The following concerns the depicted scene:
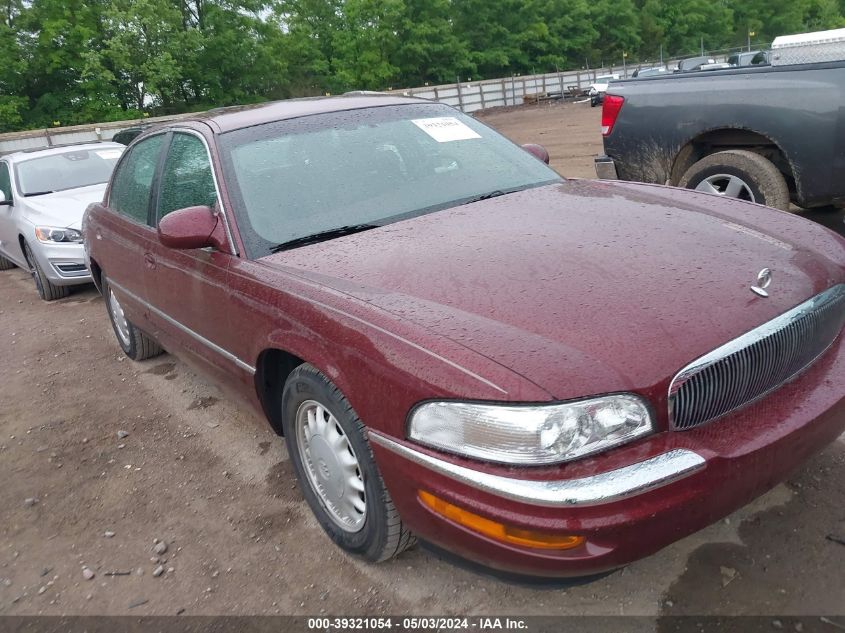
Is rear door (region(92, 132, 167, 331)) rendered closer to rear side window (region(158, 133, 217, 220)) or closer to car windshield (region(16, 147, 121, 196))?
rear side window (region(158, 133, 217, 220))

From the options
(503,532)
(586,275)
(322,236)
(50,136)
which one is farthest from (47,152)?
Result: (50,136)

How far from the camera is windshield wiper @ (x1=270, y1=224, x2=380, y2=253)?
2736 mm

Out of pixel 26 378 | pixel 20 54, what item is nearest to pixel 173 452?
pixel 26 378

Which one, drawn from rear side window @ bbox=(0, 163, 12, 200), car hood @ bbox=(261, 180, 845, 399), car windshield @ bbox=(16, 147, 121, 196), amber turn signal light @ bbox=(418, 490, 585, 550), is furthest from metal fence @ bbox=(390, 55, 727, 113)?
amber turn signal light @ bbox=(418, 490, 585, 550)

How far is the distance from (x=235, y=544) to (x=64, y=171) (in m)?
6.44

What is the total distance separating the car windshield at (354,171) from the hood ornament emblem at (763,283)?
131cm

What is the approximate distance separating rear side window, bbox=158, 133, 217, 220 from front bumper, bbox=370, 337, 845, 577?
5.35 ft

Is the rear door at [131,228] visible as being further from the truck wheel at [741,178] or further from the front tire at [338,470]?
the truck wheel at [741,178]

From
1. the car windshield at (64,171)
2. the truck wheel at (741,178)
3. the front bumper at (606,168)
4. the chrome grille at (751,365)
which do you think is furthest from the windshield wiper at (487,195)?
the car windshield at (64,171)

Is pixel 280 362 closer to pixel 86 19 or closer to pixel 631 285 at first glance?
pixel 631 285

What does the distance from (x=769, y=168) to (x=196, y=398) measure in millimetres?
4230

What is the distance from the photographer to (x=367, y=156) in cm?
314

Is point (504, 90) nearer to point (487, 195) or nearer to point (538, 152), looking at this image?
point (538, 152)

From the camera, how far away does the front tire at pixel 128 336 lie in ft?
15.7
